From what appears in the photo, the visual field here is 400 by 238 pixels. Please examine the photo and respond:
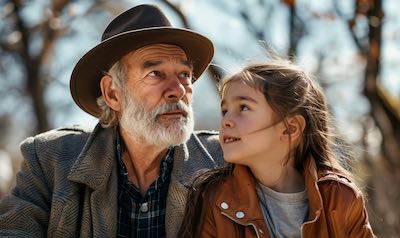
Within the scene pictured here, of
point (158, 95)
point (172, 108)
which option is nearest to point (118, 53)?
point (158, 95)

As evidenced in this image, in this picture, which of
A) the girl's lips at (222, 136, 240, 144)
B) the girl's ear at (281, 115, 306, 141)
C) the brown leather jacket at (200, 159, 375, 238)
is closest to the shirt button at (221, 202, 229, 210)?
the brown leather jacket at (200, 159, 375, 238)

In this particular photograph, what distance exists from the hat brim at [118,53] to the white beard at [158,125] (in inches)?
12.9

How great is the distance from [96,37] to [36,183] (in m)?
10.1

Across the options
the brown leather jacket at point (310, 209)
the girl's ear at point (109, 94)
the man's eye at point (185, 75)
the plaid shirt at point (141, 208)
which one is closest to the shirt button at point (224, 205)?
the brown leather jacket at point (310, 209)

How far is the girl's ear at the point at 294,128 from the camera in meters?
3.39

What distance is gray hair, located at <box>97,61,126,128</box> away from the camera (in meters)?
3.96

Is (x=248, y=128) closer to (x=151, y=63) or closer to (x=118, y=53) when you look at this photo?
(x=151, y=63)

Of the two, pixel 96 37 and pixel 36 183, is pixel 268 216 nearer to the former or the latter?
pixel 36 183

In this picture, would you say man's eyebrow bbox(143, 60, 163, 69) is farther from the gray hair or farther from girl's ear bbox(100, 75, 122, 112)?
girl's ear bbox(100, 75, 122, 112)

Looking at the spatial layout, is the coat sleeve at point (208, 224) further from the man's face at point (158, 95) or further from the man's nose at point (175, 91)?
the man's nose at point (175, 91)

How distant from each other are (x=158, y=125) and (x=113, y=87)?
→ 46cm

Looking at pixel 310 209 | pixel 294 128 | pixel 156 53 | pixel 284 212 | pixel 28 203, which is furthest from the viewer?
pixel 156 53

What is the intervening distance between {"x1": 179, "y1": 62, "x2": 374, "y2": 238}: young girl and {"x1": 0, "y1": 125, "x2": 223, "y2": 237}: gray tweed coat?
0.32m

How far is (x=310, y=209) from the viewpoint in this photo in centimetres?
320
